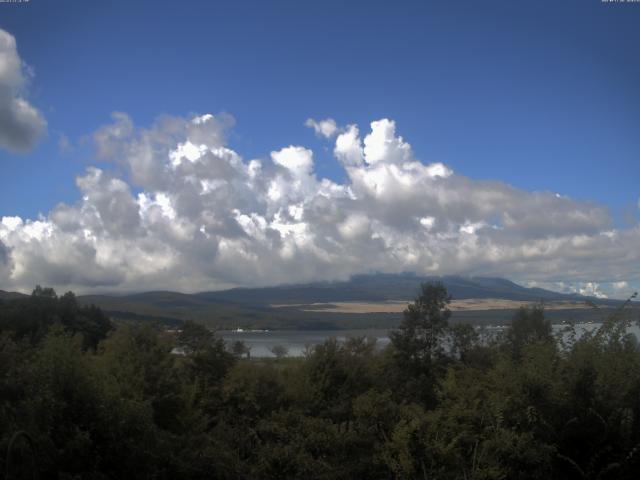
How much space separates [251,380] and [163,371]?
7.12 m

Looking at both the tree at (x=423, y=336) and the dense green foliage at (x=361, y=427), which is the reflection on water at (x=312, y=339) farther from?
the tree at (x=423, y=336)

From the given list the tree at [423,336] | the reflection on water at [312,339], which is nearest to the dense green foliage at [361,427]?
the reflection on water at [312,339]

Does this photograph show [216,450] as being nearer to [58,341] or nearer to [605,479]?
[58,341]

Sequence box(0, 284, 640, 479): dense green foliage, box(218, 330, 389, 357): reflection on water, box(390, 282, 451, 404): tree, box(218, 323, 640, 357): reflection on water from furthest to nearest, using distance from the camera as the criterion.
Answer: box(218, 330, 389, 357): reflection on water, box(390, 282, 451, 404): tree, box(218, 323, 640, 357): reflection on water, box(0, 284, 640, 479): dense green foliage

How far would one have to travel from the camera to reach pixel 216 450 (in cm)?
1127

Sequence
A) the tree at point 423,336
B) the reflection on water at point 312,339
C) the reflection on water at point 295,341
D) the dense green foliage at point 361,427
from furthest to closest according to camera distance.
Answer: the reflection on water at point 295,341 → the tree at point 423,336 → the reflection on water at point 312,339 → the dense green foliage at point 361,427

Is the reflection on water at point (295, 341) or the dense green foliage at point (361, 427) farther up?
the dense green foliage at point (361, 427)

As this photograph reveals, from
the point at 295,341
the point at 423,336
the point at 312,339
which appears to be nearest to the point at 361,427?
the point at 423,336

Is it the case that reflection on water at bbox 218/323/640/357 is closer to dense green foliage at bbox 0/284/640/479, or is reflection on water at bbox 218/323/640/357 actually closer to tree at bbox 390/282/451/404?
dense green foliage at bbox 0/284/640/479

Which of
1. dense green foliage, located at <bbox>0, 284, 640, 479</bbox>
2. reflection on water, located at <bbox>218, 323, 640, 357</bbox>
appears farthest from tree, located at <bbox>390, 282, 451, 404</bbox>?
dense green foliage, located at <bbox>0, 284, 640, 479</bbox>

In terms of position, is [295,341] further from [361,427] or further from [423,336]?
[361,427]

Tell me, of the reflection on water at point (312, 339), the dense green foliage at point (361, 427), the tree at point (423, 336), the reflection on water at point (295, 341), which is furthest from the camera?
the reflection on water at point (295, 341)

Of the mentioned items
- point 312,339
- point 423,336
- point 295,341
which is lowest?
point 295,341

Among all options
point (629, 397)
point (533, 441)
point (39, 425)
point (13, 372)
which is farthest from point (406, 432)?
point (13, 372)
